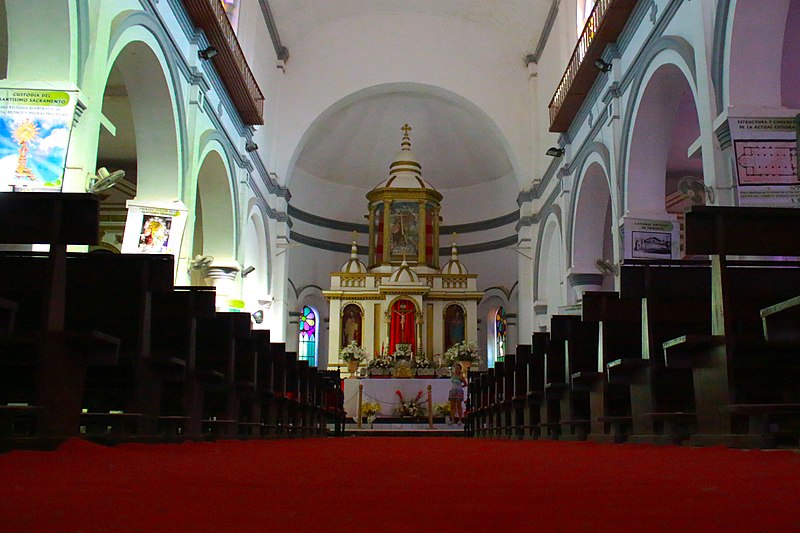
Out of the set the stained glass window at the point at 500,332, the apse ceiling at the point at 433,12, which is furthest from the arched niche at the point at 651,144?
the stained glass window at the point at 500,332

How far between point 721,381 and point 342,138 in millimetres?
21782

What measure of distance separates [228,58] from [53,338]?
34.2 feet

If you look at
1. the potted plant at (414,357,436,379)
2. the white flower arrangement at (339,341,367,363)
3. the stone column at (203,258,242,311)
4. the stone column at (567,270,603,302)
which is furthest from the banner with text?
the potted plant at (414,357,436,379)

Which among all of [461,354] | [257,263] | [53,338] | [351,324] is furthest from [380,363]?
[53,338]

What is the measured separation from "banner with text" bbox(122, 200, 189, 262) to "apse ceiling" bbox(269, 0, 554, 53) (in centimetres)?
959

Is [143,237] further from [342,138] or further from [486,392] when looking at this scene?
[342,138]

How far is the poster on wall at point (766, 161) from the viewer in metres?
7.45

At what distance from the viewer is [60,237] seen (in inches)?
149

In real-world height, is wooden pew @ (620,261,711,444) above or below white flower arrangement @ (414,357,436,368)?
below

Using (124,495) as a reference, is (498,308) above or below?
above

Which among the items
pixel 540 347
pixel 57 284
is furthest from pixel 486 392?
pixel 57 284

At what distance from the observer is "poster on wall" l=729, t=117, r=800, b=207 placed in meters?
7.45

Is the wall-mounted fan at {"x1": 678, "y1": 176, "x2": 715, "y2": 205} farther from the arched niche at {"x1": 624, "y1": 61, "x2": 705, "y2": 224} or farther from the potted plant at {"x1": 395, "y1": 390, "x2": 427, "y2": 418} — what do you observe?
the potted plant at {"x1": 395, "y1": 390, "x2": 427, "y2": 418}

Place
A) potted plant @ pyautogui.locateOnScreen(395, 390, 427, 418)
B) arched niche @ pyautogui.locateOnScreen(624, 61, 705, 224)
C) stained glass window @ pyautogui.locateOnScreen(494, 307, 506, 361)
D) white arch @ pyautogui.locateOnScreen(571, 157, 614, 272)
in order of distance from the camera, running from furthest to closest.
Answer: stained glass window @ pyautogui.locateOnScreen(494, 307, 506, 361)
potted plant @ pyautogui.locateOnScreen(395, 390, 427, 418)
white arch @ pyautogui.locateOnScreen(571, 157, 614, 272)
arched niche @ pyautogui.locateOnScreen(624, 61, 705, 224)
